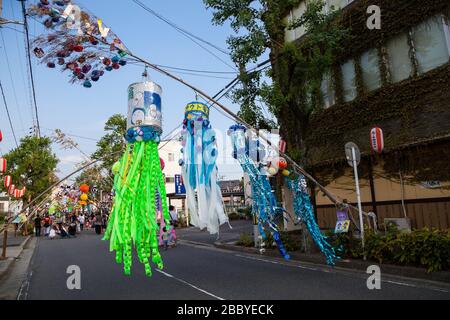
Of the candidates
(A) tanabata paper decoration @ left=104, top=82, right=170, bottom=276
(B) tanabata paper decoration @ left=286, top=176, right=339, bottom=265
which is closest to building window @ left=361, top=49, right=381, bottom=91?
(B) tanabata paper decoration @ left=286, top=176, right=339, bottom=265

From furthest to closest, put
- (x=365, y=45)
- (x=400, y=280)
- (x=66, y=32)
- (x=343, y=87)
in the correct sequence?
(x=343, y=87) < (x=365, y=45) < (x=400, y=280) < (x=66, y=32)

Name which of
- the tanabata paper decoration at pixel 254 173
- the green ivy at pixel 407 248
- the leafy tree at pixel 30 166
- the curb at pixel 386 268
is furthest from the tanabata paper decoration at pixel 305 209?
the leafy tree at pixel 30 166

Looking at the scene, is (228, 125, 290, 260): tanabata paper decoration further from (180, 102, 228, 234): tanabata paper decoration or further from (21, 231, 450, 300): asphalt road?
(180, 102, 228, 234): tanabata paper decoration

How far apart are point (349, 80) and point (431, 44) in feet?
11.5

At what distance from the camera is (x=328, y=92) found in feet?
49.9

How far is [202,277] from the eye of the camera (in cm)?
809

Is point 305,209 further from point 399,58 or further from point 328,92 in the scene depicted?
point 328,92

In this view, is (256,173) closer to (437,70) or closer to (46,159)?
(437,70)

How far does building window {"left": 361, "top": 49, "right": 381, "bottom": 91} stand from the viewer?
42.6 ft

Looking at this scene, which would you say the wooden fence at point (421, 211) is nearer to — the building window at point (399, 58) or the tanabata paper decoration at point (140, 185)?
the building window at point (399, 58)

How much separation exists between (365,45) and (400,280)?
983cm

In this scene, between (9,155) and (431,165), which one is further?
(9,155)

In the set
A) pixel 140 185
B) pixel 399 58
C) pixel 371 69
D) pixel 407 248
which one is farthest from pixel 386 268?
pixel 371 69
